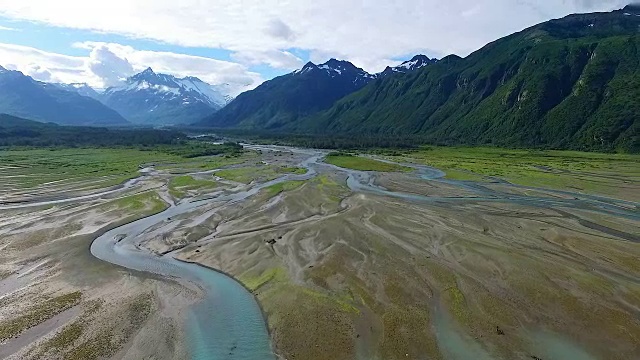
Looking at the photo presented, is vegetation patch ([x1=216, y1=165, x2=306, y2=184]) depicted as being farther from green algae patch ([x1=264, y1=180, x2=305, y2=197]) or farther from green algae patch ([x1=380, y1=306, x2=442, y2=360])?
green algae patch ([x1=380, y1=306, x2=442, y2=360])

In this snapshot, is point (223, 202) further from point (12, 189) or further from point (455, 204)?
point (12, 189)

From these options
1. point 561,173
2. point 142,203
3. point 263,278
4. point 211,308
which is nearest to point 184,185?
point 142,203

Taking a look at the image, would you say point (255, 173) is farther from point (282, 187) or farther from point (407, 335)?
point (407, 335)

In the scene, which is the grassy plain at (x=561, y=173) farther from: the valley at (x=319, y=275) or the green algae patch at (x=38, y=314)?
the green algae patch at (x=38, y=314)

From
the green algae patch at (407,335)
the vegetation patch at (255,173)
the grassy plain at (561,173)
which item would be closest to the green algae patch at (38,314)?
the green algae patch at (407,335)

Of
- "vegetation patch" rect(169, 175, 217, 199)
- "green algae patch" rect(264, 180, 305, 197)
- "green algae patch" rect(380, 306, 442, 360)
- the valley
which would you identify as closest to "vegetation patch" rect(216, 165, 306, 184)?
"vegetation patch" rect(169, 175, 217, 199)

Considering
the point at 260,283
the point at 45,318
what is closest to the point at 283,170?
the point at 260,283
